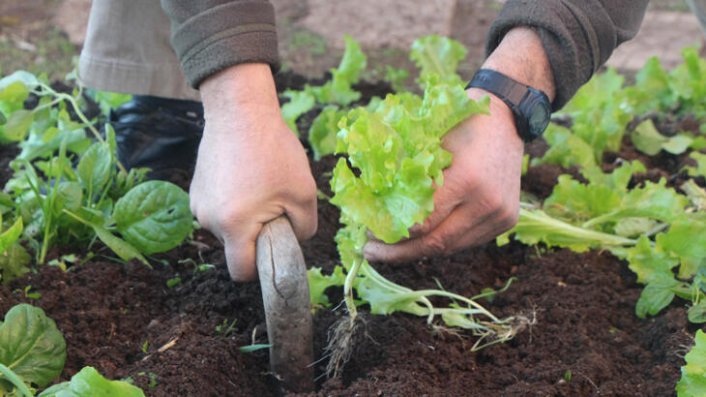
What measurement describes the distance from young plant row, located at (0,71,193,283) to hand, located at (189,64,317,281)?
35cm

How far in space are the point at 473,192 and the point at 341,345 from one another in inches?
18.1

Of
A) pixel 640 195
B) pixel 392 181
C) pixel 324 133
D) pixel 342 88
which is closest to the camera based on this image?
pixel 392 181

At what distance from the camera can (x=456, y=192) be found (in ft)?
6.24

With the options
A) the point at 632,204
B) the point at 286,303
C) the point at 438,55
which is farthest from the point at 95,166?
the point at 438,55

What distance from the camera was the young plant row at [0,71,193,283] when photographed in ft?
7.93

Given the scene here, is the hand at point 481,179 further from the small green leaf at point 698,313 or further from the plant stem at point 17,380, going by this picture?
the plant stem at point 17,380

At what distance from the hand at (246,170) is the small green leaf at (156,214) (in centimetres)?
31

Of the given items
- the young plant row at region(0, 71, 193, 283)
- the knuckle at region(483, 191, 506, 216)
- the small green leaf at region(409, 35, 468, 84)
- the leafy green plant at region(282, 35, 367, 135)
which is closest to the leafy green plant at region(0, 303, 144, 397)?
the young plant row at region(0, 71, 193, 283)

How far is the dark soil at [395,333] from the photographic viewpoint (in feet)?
6.80

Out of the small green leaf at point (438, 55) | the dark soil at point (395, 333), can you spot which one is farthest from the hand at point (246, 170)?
the small green leaf at point (438, 55)

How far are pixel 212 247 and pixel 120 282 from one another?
33 cm

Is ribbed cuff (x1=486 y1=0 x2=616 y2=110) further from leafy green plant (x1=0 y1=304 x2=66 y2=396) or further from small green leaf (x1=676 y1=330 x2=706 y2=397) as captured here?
leafy green plant (x1=0 y1=304 x2=66 y2=396)

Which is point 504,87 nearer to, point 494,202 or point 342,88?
point 494,202

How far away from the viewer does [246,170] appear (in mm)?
1970
